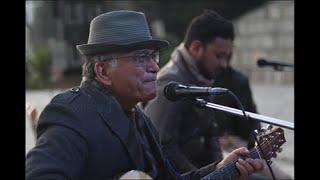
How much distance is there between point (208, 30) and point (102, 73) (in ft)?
4.64

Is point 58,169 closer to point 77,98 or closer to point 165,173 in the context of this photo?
point 77,98

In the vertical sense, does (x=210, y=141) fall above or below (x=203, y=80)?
below

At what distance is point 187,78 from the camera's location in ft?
11.5

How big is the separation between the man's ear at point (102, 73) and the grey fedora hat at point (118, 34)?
0.16 feet

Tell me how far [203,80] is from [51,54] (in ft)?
33.7

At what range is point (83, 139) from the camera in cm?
214

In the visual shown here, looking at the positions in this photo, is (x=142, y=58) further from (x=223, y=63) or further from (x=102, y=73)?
(x=223, y=63)

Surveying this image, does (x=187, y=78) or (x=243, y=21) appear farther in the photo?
(x=243, y=21)

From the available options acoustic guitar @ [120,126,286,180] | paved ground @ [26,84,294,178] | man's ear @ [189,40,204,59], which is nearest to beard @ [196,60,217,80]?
man's ear @ [189,40,204,59]

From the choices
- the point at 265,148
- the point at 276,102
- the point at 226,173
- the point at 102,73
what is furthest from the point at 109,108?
the point at 276,102

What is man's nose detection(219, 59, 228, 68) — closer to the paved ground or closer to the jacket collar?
the jacket collar

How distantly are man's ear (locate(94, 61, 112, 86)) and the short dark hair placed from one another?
1.38 m

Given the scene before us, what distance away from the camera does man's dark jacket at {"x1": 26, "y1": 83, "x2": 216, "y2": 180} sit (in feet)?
6.65
